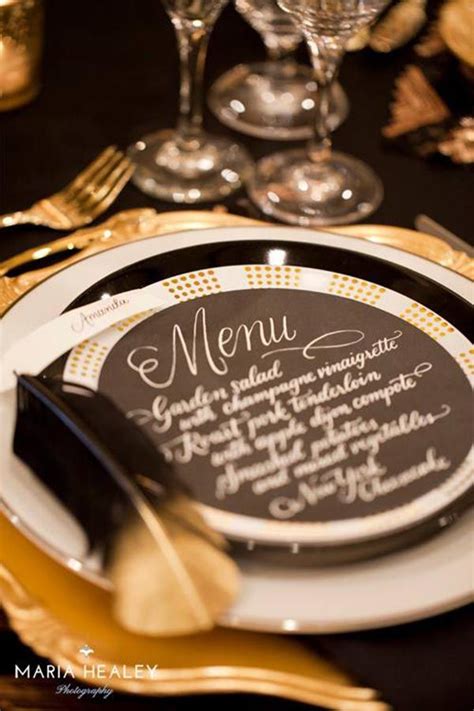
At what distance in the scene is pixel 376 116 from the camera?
2.89ft

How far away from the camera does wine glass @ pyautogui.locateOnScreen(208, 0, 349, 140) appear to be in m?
0.86

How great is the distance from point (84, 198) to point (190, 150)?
12 cm

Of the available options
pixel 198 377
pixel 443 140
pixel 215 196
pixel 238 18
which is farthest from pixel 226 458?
pixel 238 18

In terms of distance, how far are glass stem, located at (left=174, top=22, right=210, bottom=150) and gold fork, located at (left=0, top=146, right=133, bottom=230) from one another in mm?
57

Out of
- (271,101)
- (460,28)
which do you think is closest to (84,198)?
(271,101)

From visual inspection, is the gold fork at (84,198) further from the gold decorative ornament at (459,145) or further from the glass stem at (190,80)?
the gold decorative ornament at (459,145)

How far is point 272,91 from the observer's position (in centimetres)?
91

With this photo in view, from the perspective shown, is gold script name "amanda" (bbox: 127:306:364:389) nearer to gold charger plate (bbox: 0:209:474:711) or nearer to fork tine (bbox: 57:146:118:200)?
gold charger plate (bbox: 0:209:474:711)

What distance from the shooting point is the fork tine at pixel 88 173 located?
73 centimetres

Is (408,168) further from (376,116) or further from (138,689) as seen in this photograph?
(138,689)

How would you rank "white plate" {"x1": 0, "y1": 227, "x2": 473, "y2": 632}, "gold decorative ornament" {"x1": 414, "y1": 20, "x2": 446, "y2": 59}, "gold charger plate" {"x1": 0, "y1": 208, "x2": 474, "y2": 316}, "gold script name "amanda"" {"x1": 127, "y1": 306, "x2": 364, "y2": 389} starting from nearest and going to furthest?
"white plate" {"x1": 0, "y1": 227, "x2": 473, "y2": 632}
"gold script name "amanda"" {"x1": 127, "y1": 306, "x2": 364, "y2": 389}
"gold charger plate" {"x1": 0, "y1": 208, "x2": 474, "y2": 316}
"gold decorative ornament" {"x1": 414, "y1": 20, "x2": 446, "y2": 59}

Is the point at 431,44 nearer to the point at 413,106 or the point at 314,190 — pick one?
the point at 413,106

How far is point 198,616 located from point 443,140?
566 mm

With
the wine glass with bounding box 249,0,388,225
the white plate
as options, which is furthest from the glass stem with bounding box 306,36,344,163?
the white plate
